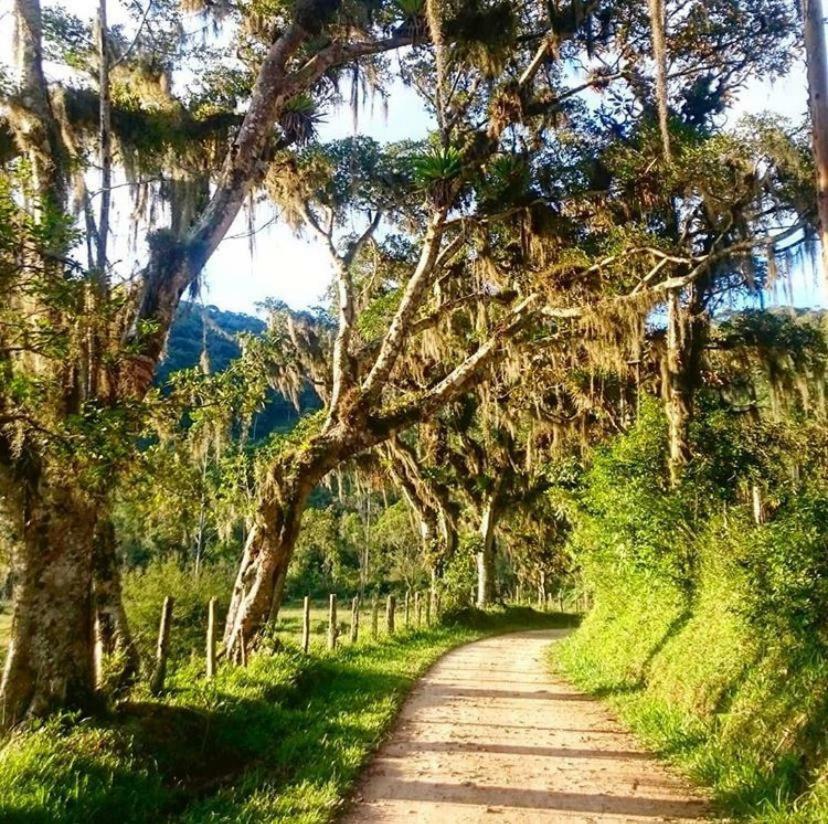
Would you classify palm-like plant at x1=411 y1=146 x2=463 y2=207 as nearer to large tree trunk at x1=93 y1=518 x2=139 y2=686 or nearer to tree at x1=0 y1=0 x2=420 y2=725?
tree at x1=0 y1=0 x2=420 y2=725

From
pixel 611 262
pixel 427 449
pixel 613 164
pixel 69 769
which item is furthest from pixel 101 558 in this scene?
pixel 427 449

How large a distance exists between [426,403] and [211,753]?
693 cm

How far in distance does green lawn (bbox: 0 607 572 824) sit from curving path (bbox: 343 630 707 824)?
341 mm

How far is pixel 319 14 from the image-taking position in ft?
30.1

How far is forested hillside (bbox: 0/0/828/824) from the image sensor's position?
5.06m

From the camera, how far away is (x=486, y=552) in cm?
2433

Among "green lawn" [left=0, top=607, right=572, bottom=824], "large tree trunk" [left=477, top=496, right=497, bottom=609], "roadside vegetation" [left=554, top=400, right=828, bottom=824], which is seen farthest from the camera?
"large tree trunk" [left=477, top=496, right=497, bottom=609]

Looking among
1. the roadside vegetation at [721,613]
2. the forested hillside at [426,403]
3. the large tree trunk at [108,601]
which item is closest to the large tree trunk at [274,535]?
the forested hillside at [426,403]

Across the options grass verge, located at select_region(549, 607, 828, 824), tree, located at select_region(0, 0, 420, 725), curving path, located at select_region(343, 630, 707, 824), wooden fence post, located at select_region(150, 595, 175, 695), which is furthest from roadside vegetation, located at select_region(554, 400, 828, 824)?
tree, located at select_region(0, 0, 420, 725)

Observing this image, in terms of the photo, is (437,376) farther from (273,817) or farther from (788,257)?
(273,817)

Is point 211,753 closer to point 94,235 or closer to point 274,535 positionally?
point 94,235

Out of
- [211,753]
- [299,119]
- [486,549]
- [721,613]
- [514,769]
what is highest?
[299,119]

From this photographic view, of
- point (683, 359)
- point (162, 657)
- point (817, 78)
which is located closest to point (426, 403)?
point (683, 359)

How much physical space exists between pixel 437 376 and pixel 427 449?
535cm
